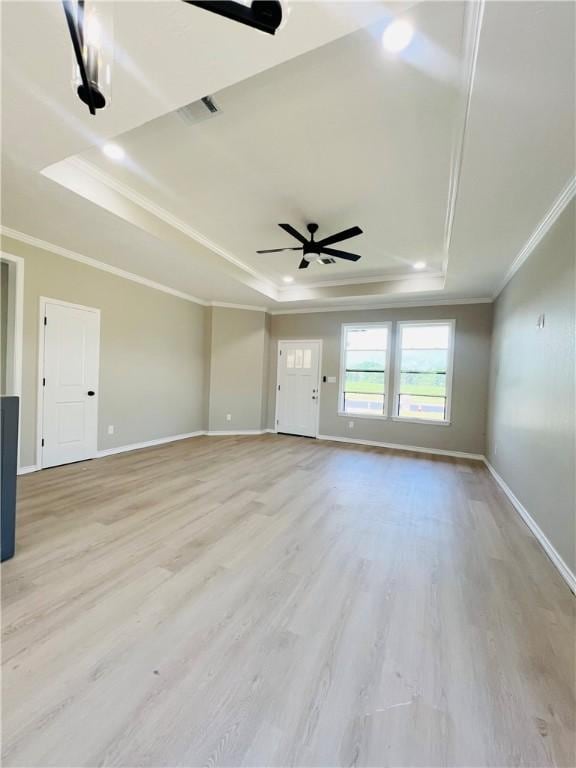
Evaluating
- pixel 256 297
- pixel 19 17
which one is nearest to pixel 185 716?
pixel 19 17

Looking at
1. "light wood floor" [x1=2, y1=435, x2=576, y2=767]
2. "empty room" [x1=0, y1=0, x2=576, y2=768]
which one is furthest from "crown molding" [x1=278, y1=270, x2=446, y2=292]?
"light wood floor" [x1=2, y1=435, x2=576, y2=767]

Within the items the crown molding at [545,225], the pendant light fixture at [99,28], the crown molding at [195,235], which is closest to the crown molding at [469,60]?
the crown molding at [545,225]

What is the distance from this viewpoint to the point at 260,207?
3506 mm

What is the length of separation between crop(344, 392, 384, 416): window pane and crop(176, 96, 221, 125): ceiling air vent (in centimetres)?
526

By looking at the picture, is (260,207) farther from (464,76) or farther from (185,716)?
(185,716)

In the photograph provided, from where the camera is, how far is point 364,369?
259 inches

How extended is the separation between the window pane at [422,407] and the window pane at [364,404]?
0.39 meters

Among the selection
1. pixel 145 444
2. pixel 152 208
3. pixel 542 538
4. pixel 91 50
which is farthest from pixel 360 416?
pixel 91 50

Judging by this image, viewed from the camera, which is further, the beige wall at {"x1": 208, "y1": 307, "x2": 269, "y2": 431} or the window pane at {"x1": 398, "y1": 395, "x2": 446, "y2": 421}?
the beige wall at {"x1": 208, "y1": 307, "x2": 269, "y2": 431}

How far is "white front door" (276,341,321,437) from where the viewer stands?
22.9 ft

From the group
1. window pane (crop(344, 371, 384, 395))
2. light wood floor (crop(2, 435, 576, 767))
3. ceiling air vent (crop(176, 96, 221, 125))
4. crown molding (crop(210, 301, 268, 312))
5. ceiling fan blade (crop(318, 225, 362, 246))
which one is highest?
ceiling air vent (crop(176, 96, 221, 125))

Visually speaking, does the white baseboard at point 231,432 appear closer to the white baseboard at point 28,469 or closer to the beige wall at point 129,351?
the beige wall at point 129,351

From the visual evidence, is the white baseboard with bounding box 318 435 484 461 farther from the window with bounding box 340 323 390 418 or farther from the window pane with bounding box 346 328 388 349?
the window pane with bounding box 346 328 388 349

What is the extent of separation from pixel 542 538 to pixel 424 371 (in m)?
3.72
